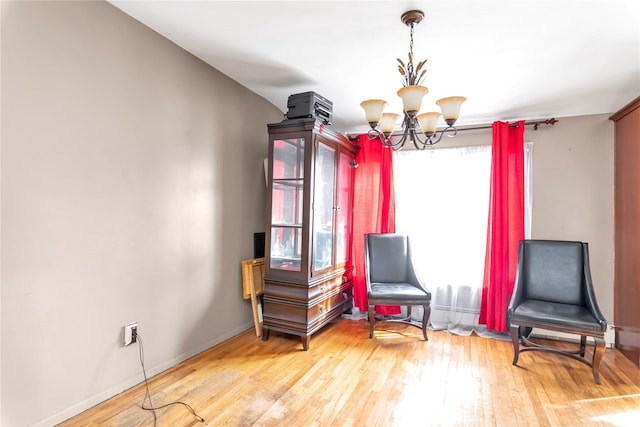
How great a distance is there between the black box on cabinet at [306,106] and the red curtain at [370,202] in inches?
42.4

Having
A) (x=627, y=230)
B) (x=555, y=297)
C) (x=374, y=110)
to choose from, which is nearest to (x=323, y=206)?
(x=374, y=110)

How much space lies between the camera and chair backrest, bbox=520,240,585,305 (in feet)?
9.28

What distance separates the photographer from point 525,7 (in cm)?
180

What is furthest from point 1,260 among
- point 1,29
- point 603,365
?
point 603,365

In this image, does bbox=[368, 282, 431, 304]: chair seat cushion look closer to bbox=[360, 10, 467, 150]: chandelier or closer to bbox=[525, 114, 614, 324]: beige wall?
bbox=[525, 114, 614, 324]: beige wall

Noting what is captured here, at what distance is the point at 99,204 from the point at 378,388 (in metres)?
2.14

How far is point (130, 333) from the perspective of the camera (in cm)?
209

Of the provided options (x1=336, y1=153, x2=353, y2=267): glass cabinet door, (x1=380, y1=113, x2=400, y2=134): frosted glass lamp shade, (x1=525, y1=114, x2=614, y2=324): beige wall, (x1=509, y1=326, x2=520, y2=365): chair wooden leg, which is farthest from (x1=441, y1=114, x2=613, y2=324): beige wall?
(x1=380, y1=113, x2=400, y2=134): frosted glass lamp shade

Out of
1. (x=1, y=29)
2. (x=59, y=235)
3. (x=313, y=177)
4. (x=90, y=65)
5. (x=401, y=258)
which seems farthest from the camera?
(x=401, y=258)

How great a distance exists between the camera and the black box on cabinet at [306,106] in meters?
2.90

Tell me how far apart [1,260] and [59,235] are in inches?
10.3

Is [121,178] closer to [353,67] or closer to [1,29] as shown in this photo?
[1,29]

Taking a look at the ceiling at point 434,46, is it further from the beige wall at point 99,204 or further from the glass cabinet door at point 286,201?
the glass cabinet door at point 286,201

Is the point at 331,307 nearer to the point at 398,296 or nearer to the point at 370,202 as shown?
the point at 398,296
